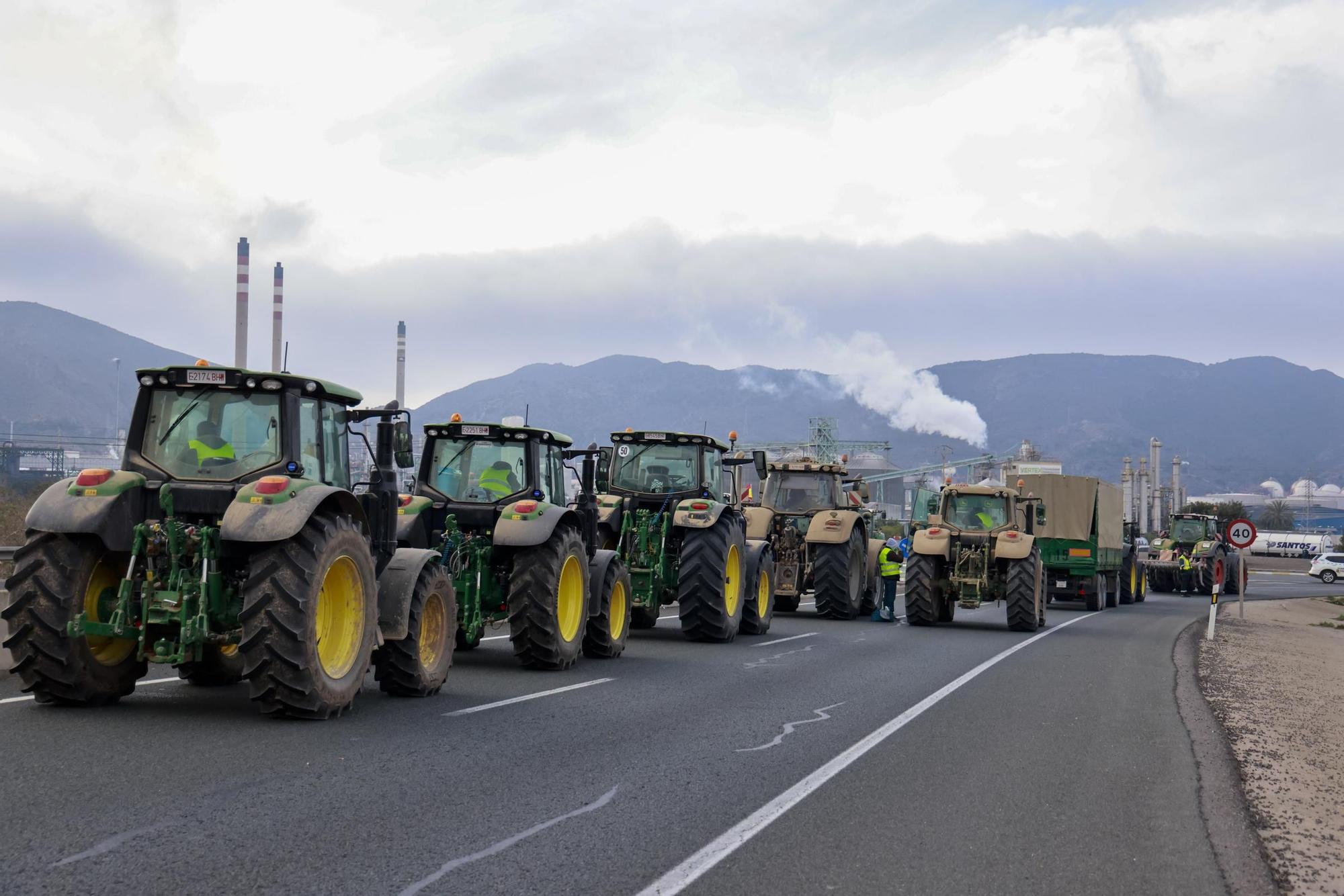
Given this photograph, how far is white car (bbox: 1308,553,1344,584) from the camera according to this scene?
65.1 m

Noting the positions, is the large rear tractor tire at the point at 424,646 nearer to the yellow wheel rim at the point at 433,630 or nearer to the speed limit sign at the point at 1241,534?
the yellow wheel rim at the point at 433,630

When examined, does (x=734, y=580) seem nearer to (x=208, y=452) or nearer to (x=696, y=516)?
(x=696, y=516)

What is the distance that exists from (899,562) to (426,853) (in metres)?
18.5

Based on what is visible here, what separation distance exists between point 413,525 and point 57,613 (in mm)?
4358

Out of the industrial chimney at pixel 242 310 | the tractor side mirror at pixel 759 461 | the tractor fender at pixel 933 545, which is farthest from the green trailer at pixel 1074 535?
the industrial chimney at pixel 242 310

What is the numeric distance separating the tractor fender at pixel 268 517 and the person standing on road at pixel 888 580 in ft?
51.8

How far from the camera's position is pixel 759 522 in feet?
75.5

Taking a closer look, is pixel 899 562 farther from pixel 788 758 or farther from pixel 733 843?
pixel 733 843

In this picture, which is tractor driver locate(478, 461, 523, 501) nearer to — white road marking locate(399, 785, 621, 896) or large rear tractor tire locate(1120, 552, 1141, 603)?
white road marking locate(399, 785, 621, 896)

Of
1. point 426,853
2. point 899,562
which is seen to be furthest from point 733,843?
point 899,562

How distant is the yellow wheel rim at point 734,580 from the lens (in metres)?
17.7

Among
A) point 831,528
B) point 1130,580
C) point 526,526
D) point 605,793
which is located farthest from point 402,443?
point 1130,580

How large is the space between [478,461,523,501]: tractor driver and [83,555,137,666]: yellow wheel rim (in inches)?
186

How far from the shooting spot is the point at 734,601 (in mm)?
17859
